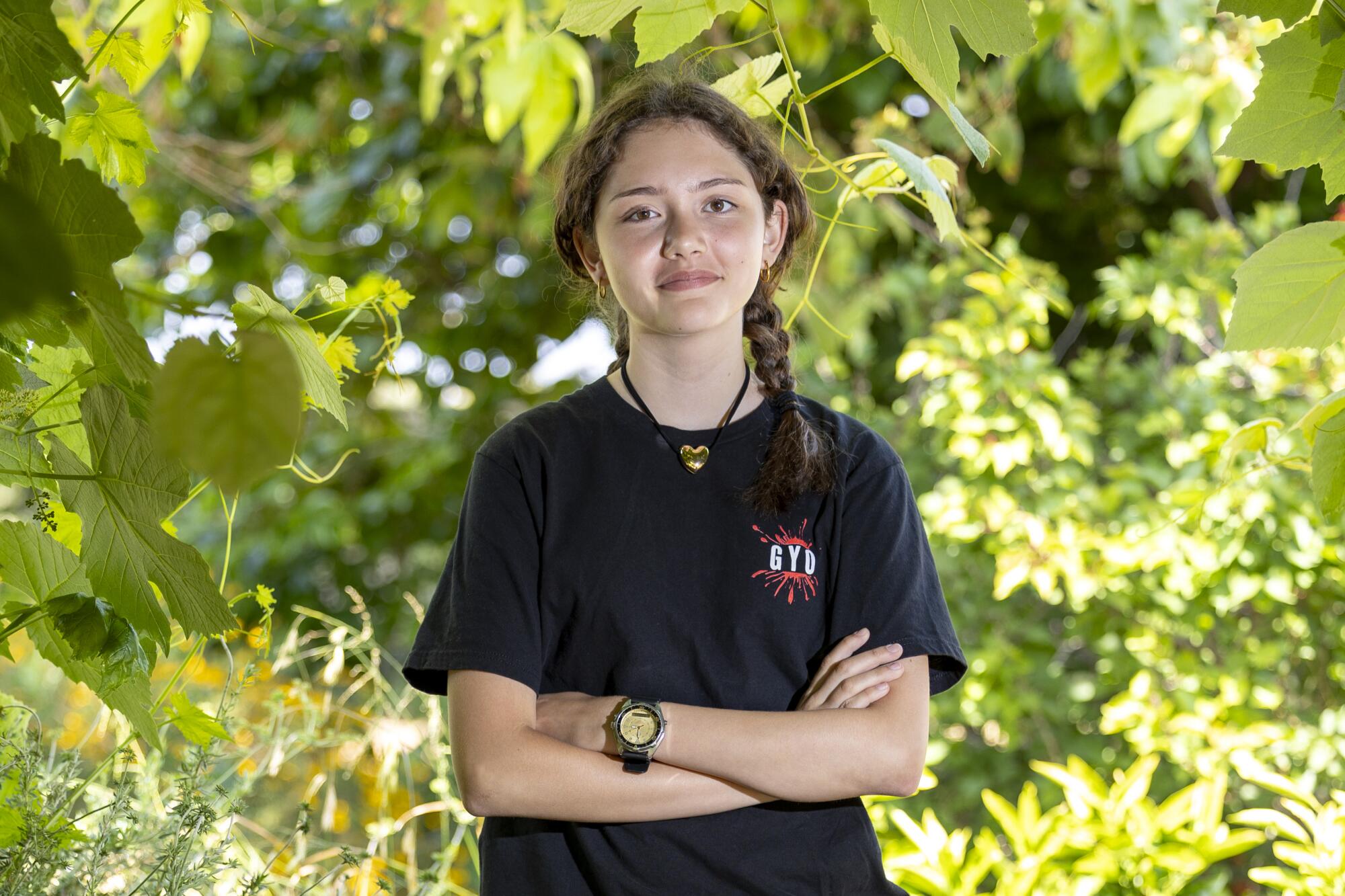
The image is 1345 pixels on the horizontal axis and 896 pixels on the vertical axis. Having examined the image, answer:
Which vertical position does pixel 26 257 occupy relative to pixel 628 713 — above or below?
above

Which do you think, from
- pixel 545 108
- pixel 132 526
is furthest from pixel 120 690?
pixel 545 108

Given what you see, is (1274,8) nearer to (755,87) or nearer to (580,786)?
(755,87)

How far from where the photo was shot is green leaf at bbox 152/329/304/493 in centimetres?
33

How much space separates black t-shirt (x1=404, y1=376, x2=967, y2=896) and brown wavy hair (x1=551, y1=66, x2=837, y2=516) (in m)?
0.03

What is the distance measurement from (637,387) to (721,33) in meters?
2.26

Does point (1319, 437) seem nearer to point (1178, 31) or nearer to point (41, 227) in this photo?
point (41, 227)

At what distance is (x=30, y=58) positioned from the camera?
1.61 feet

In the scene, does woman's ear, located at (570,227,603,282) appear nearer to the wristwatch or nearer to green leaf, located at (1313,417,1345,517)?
the wristwatch

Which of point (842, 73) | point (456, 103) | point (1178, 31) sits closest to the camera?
point (1178, 31)

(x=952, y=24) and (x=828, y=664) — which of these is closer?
(x=952, y=24)

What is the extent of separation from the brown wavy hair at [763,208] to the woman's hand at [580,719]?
0.25m

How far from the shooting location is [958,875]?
171 centimetres

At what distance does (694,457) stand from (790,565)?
0.15 m

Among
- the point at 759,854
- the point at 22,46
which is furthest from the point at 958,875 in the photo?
the point at 22,46
